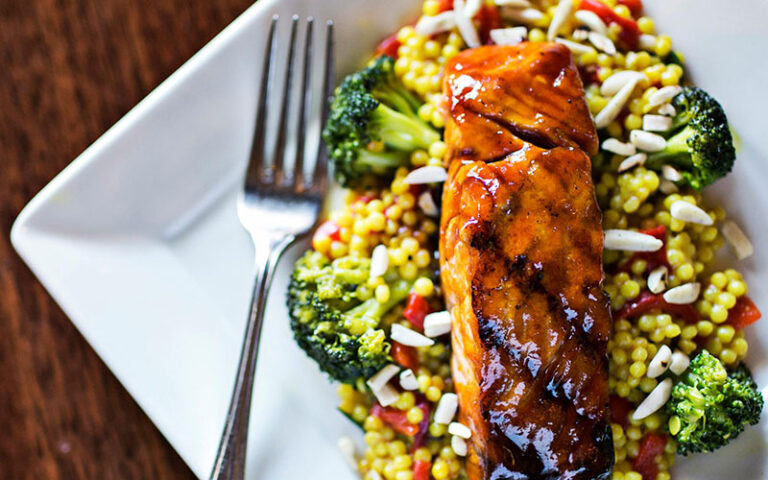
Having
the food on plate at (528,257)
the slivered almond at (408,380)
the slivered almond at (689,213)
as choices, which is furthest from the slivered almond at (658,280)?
the slivered almond at (408,380)

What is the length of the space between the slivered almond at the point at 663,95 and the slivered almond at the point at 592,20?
→ 0.37 meters

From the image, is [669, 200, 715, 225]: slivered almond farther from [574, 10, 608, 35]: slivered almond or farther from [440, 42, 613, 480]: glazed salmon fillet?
[574, 10, 608, 35]: slivered almond

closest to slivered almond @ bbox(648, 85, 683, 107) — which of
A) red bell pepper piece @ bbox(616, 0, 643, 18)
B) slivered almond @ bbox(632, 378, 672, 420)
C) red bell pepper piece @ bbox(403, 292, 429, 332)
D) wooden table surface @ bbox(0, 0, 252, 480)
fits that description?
red bell pepper piece @ bbox(616, 0, 643, 18)

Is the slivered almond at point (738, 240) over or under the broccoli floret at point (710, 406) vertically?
over

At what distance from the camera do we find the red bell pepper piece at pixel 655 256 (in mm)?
2883

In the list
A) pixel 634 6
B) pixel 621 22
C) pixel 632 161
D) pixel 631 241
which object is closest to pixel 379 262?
pixel 631 241

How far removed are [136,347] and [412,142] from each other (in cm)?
157

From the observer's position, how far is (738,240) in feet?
9.66

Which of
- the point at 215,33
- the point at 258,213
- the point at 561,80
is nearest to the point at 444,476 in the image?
the point at 258,213

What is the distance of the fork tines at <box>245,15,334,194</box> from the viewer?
323 centimetres

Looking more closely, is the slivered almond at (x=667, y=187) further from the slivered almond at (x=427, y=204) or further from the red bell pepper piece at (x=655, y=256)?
the slivered almond at (x=427, y=204)

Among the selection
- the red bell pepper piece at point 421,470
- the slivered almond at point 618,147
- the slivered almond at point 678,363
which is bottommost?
the red bell pepper piece at point 421,470

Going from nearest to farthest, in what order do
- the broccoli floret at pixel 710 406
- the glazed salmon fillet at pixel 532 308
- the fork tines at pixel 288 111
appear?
1. the glazed salmon fillet at pixel 532 308
2. the broccoli floret at pixel 710 406
3. the fork tines at pixel 288 111

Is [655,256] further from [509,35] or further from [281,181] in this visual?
[281,181]
